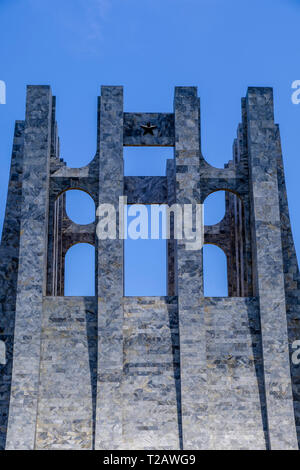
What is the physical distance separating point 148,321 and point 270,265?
4.58 m

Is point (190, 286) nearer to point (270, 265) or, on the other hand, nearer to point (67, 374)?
point (270, 265)

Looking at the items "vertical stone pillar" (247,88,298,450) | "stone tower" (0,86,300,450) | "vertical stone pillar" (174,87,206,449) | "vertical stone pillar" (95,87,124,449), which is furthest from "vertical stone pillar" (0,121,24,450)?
"vertical stone pillar" (247,88,298,450)

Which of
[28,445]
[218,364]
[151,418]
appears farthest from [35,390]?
[218,364]

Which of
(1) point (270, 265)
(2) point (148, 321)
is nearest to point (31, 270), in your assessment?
(2) point (148, 321)

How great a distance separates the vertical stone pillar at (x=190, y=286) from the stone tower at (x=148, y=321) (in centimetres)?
4

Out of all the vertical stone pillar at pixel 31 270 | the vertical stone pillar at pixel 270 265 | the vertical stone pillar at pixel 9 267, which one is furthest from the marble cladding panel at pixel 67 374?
the vertical stone pillar at pixel 270 265

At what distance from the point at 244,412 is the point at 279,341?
261cm

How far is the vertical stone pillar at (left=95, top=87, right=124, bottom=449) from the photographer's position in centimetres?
2470

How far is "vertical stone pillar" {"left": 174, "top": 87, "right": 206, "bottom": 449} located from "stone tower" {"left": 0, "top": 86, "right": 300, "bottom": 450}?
37mm

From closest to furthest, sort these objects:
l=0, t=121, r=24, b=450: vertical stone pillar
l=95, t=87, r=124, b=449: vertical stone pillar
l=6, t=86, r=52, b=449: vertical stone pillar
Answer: l=95, t=87, r=124, b=449: vertical stone pillar < l=6, t=86, r=52, b=449: vertical stone pillar < l=0, t=121, r=24, b=450: vertical stone pillar

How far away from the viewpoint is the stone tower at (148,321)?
977 inches

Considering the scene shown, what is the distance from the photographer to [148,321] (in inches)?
1027

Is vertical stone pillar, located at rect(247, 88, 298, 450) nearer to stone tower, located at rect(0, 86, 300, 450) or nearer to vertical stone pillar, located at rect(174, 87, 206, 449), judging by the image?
stone tower, located at rect(0, 86, 300, 450)

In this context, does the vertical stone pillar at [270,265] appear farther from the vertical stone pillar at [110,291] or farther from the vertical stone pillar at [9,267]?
the vertical stone pillar at [9,267]
